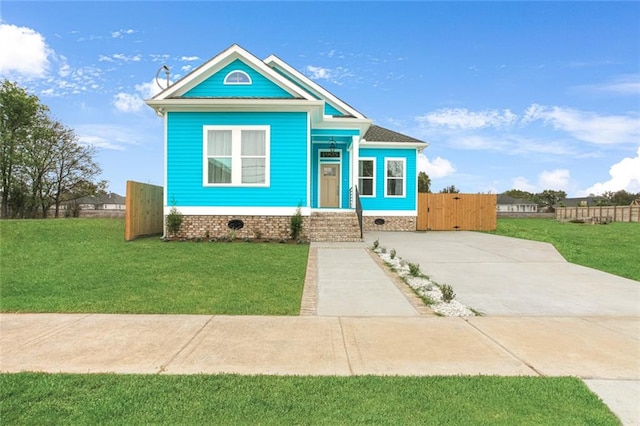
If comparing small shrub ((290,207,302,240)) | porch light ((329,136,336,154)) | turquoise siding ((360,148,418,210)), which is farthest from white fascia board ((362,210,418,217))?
small shrub ((290,207,302,240))

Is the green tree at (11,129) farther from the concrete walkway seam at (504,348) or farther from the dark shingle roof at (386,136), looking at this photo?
the concrete walkway seam at (504,348)

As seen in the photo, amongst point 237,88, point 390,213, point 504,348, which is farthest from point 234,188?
point 504,348

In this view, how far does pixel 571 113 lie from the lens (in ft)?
68.9

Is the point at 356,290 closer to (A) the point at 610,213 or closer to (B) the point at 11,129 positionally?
(B) the point at 11,129

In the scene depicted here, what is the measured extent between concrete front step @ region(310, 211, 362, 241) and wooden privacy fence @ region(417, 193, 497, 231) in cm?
734

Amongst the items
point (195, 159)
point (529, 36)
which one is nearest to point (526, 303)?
point (195, 159)

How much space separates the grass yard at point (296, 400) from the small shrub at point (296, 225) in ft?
32.5

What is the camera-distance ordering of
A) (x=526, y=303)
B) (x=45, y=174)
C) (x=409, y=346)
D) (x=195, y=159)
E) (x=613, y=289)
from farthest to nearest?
(x=45, y=174), (x=195, y=159), (x=613, y=289), (x=526, y=303), (x=409, y=346)

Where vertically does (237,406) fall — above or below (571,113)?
below

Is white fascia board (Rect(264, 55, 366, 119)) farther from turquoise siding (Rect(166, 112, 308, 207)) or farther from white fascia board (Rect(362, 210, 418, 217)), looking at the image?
white fascia board (Rect(362, 210, 418, 217))

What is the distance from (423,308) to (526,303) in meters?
1.71

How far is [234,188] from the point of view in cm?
1323

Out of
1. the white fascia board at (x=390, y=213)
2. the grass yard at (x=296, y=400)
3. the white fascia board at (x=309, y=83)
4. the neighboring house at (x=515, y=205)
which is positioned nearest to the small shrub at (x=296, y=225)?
the white fascia board at (x=309, y=83)

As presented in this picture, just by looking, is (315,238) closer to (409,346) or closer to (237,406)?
(409,346)
